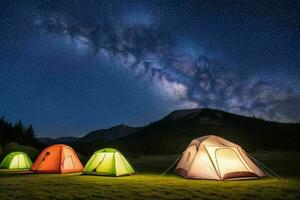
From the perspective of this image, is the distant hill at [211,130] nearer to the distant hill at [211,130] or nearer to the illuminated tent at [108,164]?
the distant hill at [211,130]

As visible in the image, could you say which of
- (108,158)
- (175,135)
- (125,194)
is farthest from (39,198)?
(175,135)

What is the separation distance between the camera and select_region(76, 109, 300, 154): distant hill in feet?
366

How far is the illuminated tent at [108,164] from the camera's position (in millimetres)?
18859

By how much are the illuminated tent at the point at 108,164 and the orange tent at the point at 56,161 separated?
2.03 meters

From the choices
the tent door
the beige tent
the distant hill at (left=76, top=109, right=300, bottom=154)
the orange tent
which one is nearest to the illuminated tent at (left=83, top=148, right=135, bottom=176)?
the orange tent

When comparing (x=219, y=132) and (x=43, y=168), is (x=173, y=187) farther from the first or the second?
(x=219, y=132)

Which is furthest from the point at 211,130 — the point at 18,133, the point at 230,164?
the point at 230,164

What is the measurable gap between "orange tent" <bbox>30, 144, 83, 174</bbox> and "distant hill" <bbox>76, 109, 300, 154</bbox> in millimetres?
74495

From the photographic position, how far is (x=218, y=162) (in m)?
16.8

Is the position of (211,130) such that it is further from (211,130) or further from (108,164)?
(108,164)

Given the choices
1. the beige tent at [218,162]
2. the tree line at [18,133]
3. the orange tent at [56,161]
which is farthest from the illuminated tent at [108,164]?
the tree line at [18,133]

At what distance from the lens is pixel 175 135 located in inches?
5802

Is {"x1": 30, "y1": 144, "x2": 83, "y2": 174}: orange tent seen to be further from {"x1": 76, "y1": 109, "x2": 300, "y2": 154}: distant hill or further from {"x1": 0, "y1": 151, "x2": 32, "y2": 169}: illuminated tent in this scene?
{"x1": 76, "y1": 109, "x2": 300, "y2": 154}: distant hill

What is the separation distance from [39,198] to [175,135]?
137412 mm
